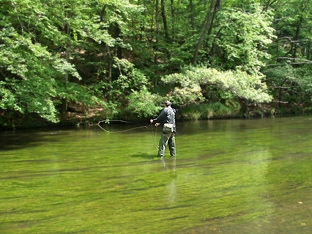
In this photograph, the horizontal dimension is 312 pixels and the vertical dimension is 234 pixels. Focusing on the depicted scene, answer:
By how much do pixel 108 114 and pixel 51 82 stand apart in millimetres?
5752

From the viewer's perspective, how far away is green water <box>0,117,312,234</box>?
3.66 m

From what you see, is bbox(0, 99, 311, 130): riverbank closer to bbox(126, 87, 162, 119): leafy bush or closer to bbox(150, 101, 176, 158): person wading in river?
bbox(126, 87, 162, 119): leafy bush

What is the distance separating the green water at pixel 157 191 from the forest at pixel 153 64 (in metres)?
4.91

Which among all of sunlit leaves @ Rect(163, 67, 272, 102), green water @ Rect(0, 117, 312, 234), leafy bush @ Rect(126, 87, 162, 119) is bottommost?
green water @ Rect(0, 117, 312, 234)

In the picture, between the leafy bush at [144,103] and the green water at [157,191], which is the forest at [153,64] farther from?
the green water at [157,191]

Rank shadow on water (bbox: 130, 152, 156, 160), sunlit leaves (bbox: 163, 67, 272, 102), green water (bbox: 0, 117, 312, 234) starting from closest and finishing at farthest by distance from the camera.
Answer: green water (bbox: 0, 117, 312, 234) → shadow on water (bbox: 130, 152, 156, 160) → sunlit leaves (bbox: 163, 67, 272, 102)

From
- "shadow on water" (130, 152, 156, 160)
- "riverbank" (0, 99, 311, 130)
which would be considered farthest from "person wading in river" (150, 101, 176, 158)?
"riverbank" (0, 99, 311, 130)

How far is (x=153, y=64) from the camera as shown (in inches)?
885

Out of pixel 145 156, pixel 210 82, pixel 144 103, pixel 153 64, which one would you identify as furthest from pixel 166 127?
pixel 153 64

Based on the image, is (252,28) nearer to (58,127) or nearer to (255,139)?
(255,139)

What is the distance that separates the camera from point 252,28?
67.8ft

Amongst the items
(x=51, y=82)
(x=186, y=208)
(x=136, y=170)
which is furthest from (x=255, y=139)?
(x=51, y=82)

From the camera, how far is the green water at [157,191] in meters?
3.66

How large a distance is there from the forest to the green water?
491 cm
